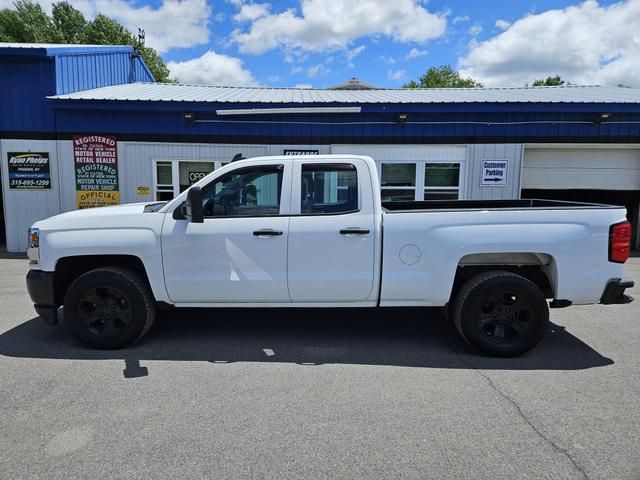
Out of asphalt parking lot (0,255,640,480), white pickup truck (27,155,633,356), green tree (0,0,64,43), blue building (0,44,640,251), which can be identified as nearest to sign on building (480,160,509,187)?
blue building (0,44,640,251)

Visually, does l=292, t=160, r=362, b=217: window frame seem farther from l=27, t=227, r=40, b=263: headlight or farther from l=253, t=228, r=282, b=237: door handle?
l=27, t=227, r=40, b=263: headlight

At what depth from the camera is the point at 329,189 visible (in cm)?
443

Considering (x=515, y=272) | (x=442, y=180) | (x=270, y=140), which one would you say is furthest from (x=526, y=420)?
(x=270, y=140)

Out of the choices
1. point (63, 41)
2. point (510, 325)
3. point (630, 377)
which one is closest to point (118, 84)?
point (510, 325)

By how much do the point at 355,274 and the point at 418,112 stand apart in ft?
23.1

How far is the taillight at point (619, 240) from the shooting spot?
13.2 ft

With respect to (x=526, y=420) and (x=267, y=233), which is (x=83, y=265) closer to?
(x=267, y=233)

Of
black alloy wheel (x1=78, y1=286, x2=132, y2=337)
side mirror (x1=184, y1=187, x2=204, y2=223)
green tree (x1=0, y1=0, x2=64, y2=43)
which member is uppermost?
green tree (x1=0, y1=0, x2=64, y2=43)

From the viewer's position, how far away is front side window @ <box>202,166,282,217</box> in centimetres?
434

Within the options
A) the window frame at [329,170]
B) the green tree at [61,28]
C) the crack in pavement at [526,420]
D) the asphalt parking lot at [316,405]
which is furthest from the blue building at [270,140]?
the green tree at [61,28]

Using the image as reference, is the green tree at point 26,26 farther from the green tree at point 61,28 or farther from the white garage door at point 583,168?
the white garage door at point 583,168

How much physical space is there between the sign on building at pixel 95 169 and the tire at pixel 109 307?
668cm

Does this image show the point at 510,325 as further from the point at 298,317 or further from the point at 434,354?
the point at 298,317

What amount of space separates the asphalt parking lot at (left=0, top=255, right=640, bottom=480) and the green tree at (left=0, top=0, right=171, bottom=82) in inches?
1375
